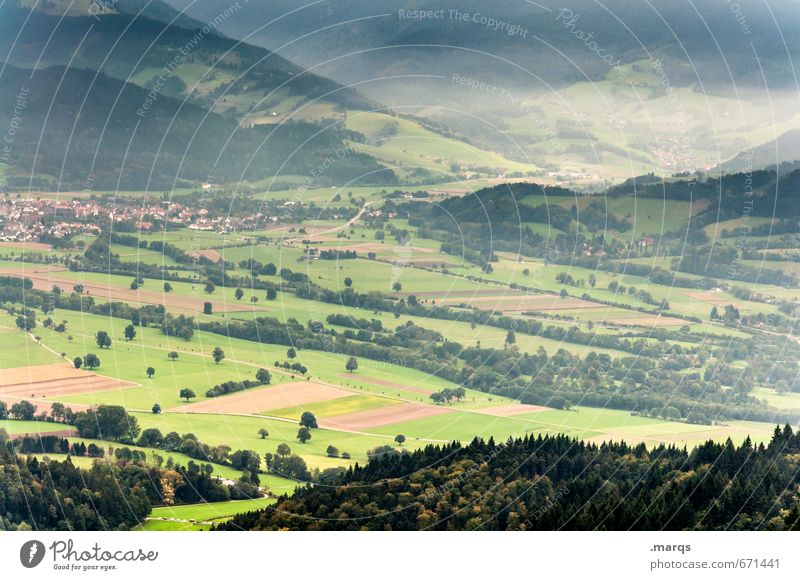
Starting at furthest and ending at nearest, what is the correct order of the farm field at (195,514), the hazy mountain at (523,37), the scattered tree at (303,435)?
the hazy mountain at (523,37)
the scattered tree at (303,435)
the farm field at (195,514)

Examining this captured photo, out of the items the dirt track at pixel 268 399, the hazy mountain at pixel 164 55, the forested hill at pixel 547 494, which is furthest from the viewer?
the hazy mountain at pixel 164 55

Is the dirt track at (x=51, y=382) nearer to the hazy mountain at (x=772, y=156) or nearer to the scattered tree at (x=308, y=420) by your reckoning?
the scattered tree at (x=308, y=420)

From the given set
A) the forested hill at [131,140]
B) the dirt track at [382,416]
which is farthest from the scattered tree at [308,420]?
the forested hill at [131,140]

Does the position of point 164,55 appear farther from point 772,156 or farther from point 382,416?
point 772,156

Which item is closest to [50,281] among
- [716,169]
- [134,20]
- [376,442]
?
[134,20]

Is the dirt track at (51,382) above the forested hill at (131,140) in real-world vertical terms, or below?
below

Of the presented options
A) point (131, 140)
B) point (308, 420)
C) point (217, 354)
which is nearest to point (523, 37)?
point (131, 140)

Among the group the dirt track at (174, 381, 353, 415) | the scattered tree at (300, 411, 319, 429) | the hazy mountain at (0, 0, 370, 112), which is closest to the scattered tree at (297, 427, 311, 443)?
the scattered tree at (300, 411, 319, 429)
